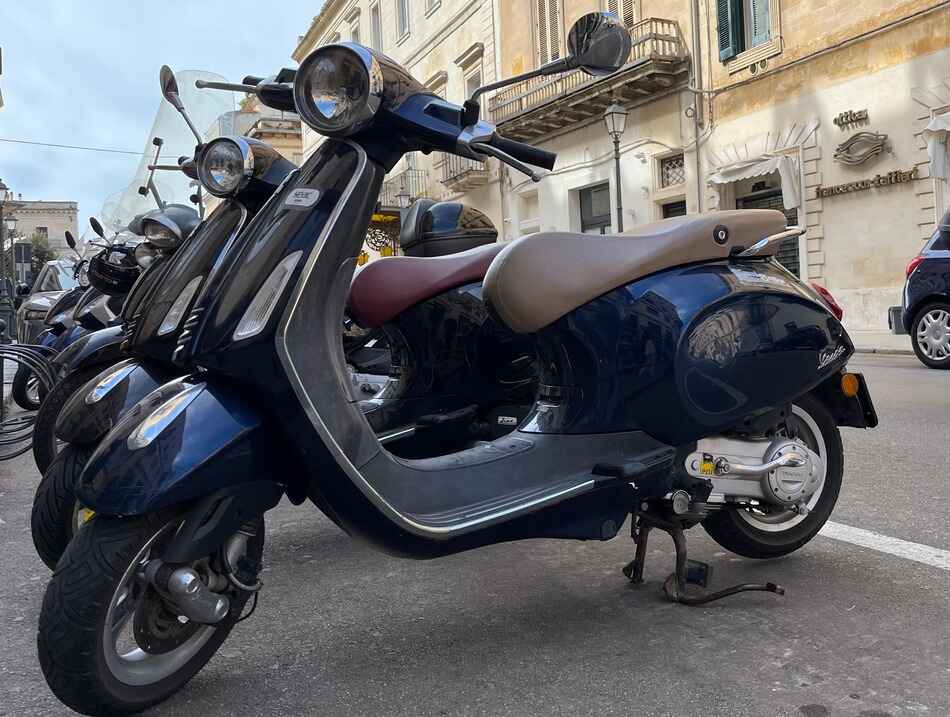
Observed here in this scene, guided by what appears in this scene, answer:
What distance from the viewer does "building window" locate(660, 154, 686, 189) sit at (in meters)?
20.2

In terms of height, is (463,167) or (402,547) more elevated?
(463,167)

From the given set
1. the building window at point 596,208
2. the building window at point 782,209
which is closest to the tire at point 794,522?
the building window at point 782,209

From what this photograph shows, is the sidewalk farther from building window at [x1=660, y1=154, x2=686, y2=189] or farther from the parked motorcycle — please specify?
the parked motorcycle

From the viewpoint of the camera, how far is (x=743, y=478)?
2.89m

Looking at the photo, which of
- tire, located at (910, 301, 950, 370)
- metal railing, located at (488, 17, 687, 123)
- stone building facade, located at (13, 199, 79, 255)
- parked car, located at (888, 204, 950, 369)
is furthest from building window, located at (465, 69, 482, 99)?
stone building facade, located at (13, 199, 79, 255)

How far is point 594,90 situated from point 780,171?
5702mm

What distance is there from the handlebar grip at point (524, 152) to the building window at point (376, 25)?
32889mm

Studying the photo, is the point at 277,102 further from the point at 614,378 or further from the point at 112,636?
the point at 112,636

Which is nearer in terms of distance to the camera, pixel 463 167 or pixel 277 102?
pixel 277 102

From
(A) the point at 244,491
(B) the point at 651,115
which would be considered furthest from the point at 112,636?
(B) the point at 651,115

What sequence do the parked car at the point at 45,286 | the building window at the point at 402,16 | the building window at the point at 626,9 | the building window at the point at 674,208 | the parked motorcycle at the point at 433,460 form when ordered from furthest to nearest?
the building window at the point at 402,16 → the building window at the point at 626,9 → the building window at the point at 674,208 → the parked car at the point at 45,286 → the parked motorcycle at the point at 433,460

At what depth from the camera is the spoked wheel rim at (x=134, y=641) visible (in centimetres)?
204

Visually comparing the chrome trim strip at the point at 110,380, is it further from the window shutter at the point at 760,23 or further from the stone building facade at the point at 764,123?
the window shutter at the point at 760,23

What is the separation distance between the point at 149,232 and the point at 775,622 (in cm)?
352
